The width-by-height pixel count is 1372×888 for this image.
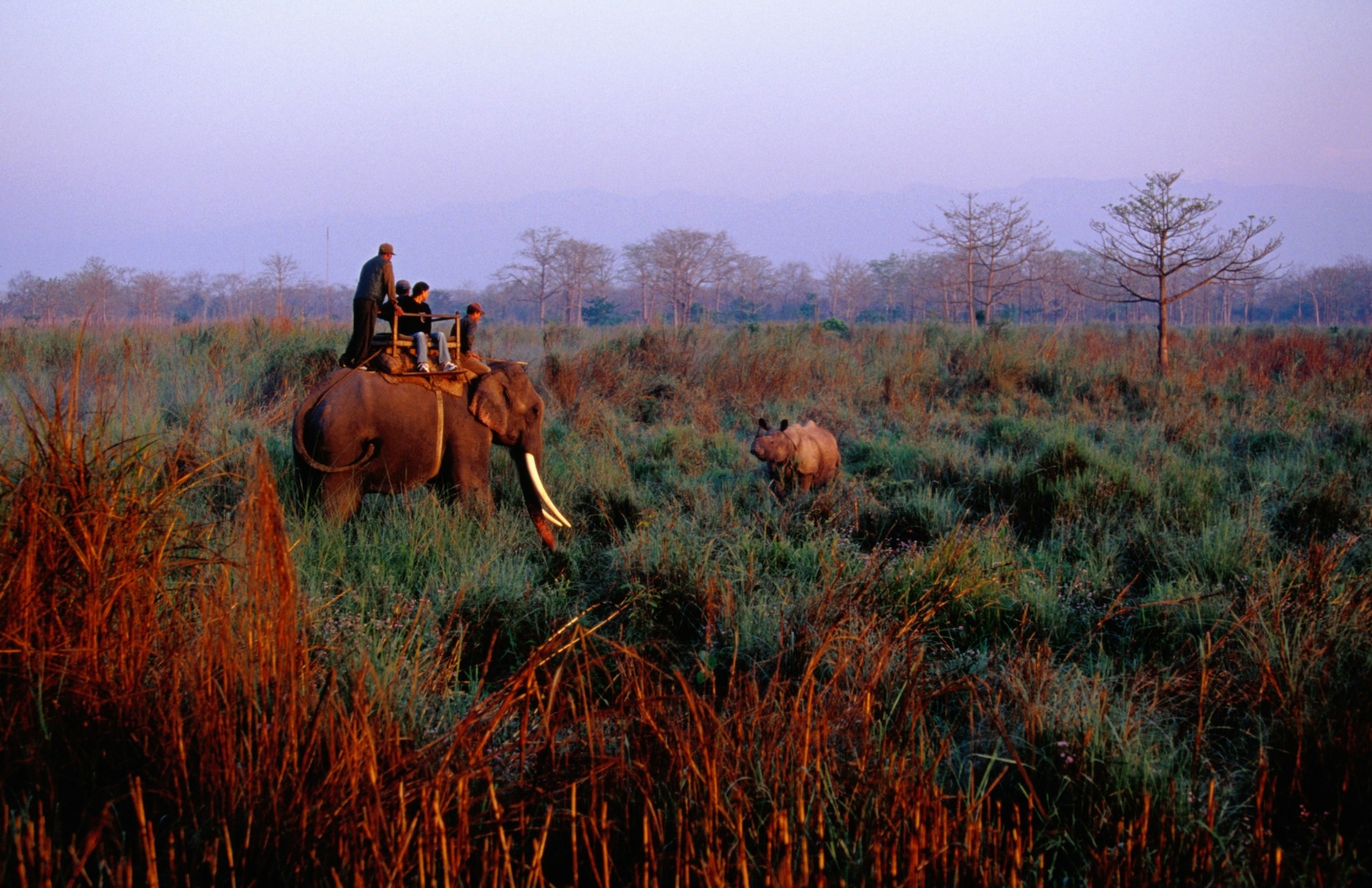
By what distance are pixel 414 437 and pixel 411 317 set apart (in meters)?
0.70

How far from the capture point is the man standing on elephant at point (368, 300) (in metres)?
4.98

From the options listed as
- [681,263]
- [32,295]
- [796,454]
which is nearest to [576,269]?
[681,263]

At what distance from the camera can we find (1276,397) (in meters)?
10.3

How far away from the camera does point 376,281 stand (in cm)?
504

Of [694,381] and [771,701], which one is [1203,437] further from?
[771,701]

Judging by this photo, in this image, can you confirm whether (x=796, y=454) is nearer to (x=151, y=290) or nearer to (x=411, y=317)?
Answer: (x=411, y=317)

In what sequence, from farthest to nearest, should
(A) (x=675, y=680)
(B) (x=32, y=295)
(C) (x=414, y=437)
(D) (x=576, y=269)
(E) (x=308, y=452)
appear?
(D) (x=576, y=269), (B) (x=32, y=295), (C) (x=414, y=437), (E) (x=308, y=452), (A) (x=675, y=680)

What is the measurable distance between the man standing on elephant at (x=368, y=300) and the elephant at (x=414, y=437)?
0.43ft

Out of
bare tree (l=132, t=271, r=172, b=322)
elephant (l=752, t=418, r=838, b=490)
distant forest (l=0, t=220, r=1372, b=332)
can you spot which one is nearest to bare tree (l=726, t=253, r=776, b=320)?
distant forest (l=0, t=220, r=1372, b=332)

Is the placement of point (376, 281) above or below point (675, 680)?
above

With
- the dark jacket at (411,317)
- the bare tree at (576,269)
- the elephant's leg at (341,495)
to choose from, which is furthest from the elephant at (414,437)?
the bare tree at (576,269)

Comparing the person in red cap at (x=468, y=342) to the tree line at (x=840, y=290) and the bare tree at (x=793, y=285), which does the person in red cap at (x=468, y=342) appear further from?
the bare tree at (x=793, y=285)

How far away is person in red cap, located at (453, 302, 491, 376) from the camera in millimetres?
5305

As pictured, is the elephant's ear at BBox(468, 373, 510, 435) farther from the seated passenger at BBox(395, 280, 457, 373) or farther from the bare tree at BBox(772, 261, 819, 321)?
the bare tree at BBox(772, 261, 819, 321)
